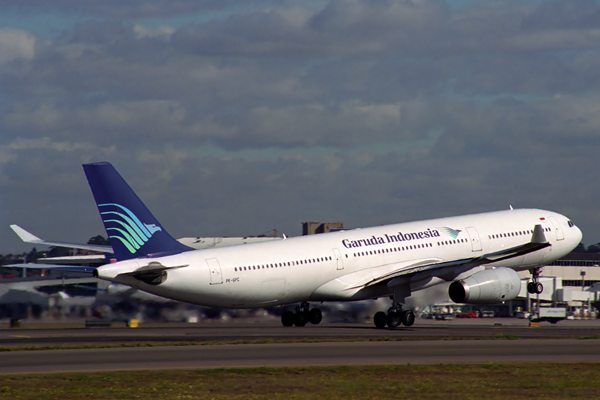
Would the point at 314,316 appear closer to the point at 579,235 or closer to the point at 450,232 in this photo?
the point at 450,232

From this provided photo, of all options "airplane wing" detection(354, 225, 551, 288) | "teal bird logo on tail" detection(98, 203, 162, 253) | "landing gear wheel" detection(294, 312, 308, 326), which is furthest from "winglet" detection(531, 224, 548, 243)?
"teal bird logo on tail" detection(98, 203, 162, 253)

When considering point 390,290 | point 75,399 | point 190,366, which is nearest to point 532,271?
point 390,290

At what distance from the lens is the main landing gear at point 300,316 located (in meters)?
49.8

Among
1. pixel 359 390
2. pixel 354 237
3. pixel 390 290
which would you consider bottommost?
pixel 359 390

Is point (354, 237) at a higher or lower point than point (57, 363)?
higher

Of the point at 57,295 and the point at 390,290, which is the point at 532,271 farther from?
the point at 57,295

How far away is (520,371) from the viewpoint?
26.3 m

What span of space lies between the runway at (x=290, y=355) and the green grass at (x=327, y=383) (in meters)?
1.89

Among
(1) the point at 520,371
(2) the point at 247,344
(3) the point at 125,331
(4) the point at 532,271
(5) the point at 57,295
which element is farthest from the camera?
(4) the point at 532,271

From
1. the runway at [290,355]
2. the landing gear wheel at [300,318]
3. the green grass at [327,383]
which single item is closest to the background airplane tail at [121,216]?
the runway at [290,355]

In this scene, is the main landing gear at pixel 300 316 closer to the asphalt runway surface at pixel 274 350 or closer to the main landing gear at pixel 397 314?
the main landing gear at pixel 397 314

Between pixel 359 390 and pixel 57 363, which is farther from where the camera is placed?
pixel 57 363

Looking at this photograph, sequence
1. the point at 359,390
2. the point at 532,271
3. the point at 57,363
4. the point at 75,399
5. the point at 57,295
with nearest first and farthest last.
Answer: the point at 75,399 < the point at 359,390 < the point at 57,363 < the point at 57,295 < the point at 532,271

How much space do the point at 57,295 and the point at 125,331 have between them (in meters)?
7.36
